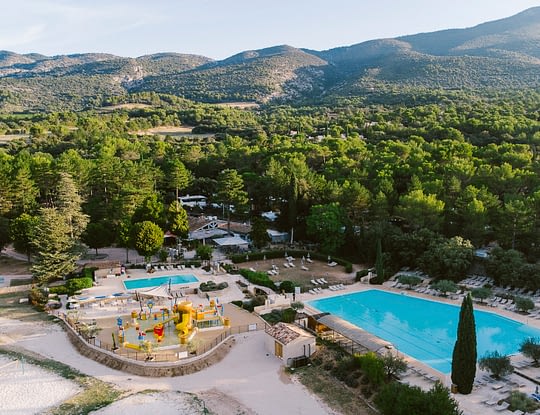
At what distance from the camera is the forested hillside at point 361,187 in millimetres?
29516

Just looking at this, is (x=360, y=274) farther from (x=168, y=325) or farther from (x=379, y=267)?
(x=168, y=325)

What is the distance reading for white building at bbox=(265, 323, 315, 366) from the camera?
19.0m

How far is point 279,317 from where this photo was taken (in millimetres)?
23547

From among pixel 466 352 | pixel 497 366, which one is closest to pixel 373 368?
pixel 466 352

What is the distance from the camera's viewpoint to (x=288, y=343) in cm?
1900

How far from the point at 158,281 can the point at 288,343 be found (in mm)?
12554

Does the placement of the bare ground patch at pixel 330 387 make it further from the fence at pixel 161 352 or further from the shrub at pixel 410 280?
→ the shrub at pixel 410 280

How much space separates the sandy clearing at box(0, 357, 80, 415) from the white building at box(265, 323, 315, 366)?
748cm

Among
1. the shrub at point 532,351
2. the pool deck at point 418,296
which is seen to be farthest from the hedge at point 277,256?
the shrub at point 532,351

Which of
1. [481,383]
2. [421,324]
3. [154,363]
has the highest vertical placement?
[154,363]

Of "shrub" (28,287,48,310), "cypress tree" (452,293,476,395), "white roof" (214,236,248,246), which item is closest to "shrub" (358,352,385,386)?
"cypress tree" (452,293,476,395)

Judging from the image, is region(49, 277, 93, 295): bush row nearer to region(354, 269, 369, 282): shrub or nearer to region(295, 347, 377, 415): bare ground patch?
region(295, 347, 377, 415): bare ground patch

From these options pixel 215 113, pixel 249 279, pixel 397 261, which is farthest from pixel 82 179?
pixel 215 113

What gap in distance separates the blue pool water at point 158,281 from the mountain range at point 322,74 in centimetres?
7841
